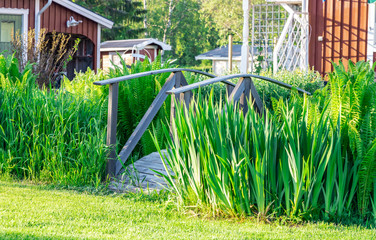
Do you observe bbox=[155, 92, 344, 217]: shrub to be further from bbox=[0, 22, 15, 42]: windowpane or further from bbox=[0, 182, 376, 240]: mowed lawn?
bbox=[0, 22, 15, 42]: windowpane

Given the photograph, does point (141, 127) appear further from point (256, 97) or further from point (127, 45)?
point (127, 45)

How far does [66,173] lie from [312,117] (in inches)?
103

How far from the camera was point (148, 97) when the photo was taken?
6.80 metres

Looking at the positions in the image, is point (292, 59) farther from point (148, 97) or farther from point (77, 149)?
point (77, 149)

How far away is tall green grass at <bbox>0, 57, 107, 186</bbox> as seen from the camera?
Result: 17.7 feet

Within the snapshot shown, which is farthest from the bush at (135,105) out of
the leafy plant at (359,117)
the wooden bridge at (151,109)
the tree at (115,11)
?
the tree at (115,11)

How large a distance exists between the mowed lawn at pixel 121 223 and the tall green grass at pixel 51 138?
61cm

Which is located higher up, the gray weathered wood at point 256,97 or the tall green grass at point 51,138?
the gray weathered wood at point 256,97

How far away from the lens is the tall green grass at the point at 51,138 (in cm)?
538

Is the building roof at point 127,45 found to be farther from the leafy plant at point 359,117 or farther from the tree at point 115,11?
the leafy plant at point 359,117

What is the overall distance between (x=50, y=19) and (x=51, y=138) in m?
11.2

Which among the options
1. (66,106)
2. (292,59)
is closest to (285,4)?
(292,59)

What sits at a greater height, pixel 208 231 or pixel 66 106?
pixel 66 106

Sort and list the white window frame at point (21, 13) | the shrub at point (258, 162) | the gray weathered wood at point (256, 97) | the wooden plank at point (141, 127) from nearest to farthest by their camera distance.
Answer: the shrub at point (258, 162) < the wooden plank at point (141, 127) < the gray weathered wood at point (256, 97) < the white window frame at point (21, 13)
